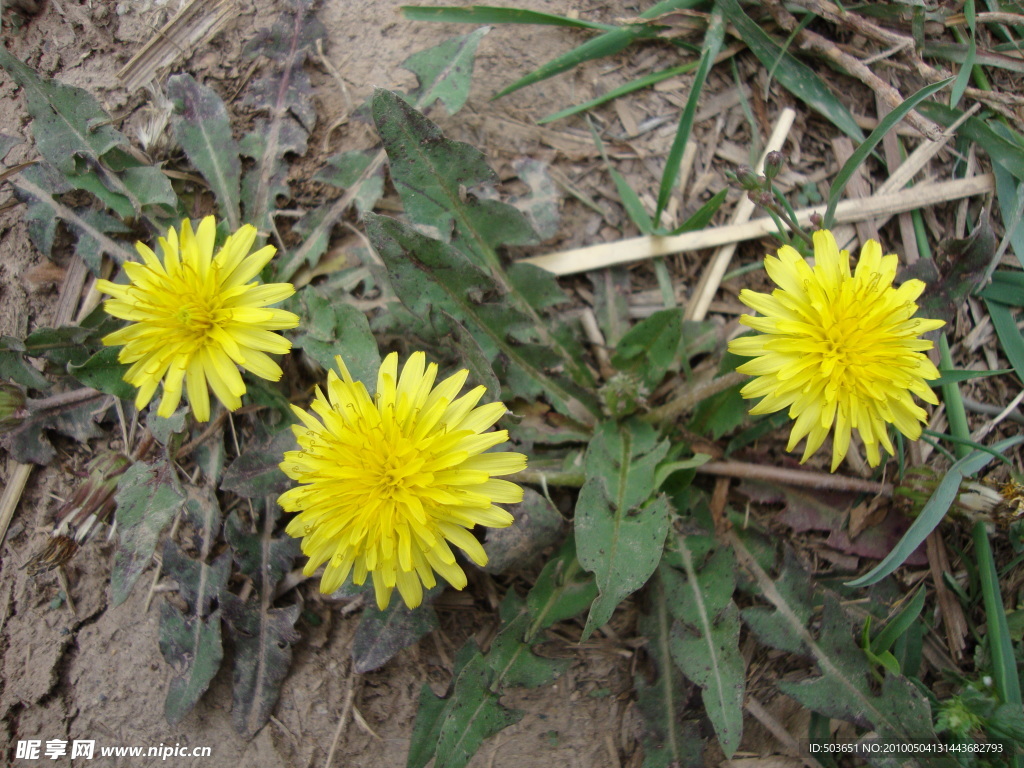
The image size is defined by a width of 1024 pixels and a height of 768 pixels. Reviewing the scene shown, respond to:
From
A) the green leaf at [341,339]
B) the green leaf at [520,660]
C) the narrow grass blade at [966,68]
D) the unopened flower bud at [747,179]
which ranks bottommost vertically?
the green leaf at [520,660]

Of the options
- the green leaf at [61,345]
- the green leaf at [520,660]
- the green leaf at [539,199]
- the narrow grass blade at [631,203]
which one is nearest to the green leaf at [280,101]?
the green leaf at [61,345]

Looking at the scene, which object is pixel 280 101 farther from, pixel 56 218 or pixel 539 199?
pixel 539 199

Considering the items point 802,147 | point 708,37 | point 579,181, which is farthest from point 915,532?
point 708,37

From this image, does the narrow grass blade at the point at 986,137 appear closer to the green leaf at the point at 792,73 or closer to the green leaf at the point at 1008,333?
the green leaf at the point at 792,73

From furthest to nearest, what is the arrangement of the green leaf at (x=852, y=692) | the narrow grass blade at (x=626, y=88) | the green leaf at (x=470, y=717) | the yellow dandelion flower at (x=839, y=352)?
1. the narrow grass blade at (x=626, y=88)
2. the green leaf at (x=852, y=692)
3. the green leaf at (x=470, y=717)
4. the yellow dandelion flower at (x=839, y=352)

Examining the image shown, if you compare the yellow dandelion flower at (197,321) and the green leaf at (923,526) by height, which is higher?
the yellow dandelion flower at (197,321)

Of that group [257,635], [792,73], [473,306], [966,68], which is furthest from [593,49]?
[257,635]

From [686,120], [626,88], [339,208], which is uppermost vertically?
[626,88]
